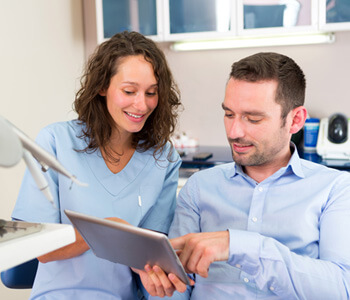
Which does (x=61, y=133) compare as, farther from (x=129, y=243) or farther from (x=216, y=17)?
(x=216, y=17)

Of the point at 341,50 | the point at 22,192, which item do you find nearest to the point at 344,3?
the point at 341,50

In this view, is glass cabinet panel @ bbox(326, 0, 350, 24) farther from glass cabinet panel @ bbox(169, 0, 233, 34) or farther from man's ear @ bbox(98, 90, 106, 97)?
man's ear @ bbox(98, 90, 106, 97)

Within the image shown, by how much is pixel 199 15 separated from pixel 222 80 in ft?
1.66

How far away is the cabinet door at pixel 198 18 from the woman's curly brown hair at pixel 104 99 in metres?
1.20

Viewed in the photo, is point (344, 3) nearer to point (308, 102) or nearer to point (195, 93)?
point (308, 102)

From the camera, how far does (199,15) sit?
2.62m

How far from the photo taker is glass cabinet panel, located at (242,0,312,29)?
241 centimetres

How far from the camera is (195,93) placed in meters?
3.05

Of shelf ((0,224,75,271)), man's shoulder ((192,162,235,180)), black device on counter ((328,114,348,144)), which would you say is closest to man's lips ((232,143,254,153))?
man's shoulder ((192,162,235,180))

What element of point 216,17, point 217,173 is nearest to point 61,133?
point 217,173

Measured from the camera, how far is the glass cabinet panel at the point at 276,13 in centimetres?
241

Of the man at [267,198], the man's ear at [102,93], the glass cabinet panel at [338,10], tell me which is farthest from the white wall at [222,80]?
the man's ear at [102,93]

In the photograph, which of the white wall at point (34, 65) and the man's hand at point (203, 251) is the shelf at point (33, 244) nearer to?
the man's hand at point (203, 251)

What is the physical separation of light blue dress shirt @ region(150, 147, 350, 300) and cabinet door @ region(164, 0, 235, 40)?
135 centimetres
